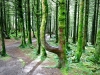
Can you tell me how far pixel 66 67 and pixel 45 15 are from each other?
3784mm

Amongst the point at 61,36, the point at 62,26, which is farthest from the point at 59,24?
the point at 61,36

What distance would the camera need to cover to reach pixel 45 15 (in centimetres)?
1036

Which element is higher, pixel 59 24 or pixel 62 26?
pixel 59 24

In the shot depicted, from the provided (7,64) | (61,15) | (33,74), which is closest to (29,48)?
(7,64)

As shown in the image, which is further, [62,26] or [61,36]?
[61,36]

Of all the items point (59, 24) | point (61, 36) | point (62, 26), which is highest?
point (59, 24)

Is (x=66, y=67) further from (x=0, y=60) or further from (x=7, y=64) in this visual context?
(x=0, y=60)

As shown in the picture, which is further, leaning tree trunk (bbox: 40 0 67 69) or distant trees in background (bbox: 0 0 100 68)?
distant trees in background (bbox: 0 0 100 68)

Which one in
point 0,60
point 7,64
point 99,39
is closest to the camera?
point 99,39

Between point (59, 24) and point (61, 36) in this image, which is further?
point (61, 36)

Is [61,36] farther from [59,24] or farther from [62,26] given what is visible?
[59,24]

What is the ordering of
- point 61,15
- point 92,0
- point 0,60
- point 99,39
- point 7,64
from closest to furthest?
point 61,15
point 99,39
point 7,64
point 0,60
point 92,0

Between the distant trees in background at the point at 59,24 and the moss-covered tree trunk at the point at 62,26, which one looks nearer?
the moss-covered tree trunk at the point at 62,26

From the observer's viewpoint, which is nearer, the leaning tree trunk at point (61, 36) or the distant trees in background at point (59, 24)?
the leaning tree trunk at point (61, 36)
